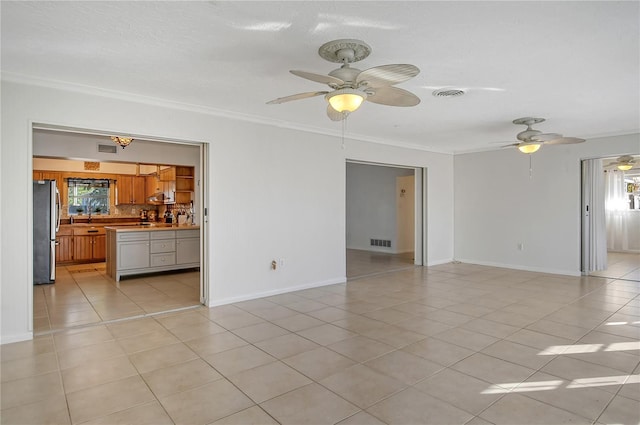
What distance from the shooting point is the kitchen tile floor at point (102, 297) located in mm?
4184

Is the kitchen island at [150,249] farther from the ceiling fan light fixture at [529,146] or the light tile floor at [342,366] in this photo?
the ceiling fan light fixture at [529,146]

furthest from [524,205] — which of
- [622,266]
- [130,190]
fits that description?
[130,190]

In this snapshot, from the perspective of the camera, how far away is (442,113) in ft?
15.9

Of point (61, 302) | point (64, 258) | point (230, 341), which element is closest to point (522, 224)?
point (230, 341)

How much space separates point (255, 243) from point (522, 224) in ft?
17.3

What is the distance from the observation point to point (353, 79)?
2.69m

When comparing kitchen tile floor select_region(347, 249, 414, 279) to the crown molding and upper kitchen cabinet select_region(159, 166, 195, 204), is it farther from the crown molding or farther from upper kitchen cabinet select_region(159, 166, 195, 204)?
upper kitchen cabinet select_region(159, 166, 195, 204)

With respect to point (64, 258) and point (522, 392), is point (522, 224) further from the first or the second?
point (64, 258)

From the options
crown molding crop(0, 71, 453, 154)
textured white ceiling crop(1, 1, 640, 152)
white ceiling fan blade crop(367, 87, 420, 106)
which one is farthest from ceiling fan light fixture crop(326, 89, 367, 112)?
crown molding crop(0, 71, 453, 154)

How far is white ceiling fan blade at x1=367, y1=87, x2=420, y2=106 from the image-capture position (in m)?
2.81

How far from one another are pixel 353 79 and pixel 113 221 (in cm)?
827

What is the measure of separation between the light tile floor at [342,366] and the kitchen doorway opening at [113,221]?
627mm

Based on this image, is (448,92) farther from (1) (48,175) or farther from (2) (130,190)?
(1) (48,175)

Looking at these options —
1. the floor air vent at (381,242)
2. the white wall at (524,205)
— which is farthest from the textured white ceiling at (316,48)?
the floor air vent at (381,242)
